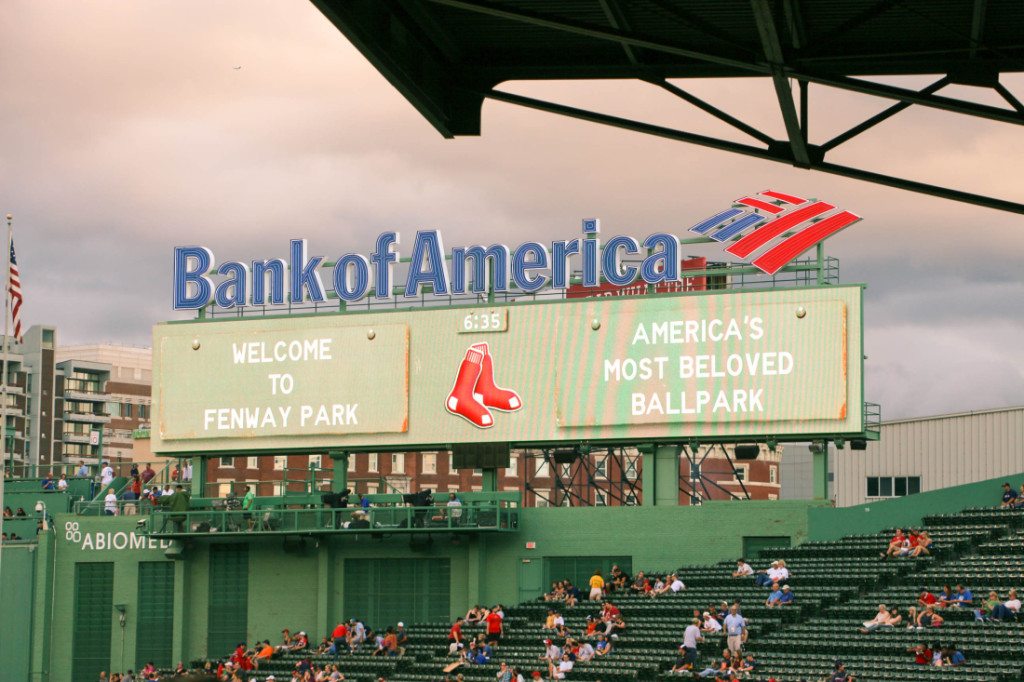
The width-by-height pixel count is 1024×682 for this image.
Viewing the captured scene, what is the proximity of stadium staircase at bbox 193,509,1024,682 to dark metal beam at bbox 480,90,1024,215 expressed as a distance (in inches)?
689

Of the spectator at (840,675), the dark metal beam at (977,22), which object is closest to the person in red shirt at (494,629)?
the spectator at (840,675)

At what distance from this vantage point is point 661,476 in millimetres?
40562

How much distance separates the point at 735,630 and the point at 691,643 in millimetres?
882

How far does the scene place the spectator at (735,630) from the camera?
30.8 metres

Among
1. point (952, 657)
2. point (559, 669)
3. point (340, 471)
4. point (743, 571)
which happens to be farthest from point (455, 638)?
point (952, 657)

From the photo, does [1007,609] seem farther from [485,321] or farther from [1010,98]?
[1010,98]

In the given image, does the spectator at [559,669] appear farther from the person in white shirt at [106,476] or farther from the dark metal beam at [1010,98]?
the dark metal beam at [1010,98]

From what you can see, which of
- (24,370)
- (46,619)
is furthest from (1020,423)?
(24,370)

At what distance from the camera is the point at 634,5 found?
33.9 ft

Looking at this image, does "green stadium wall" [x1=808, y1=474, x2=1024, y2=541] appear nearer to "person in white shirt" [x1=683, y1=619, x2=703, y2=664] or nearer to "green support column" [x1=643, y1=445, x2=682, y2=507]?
"green support column" [x1=643, y1=445, x2=682, y2=507]

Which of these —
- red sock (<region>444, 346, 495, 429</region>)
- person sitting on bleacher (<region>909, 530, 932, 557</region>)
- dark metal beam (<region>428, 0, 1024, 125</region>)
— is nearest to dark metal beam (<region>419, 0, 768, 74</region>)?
dark metal beam (<region>428, 0, 1024, 125</region>)

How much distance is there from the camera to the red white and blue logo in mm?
39031

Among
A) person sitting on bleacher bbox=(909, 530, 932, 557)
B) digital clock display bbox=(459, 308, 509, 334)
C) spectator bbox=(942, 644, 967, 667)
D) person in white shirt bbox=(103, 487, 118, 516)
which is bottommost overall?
spectator bbox=(942, 644, 967, 667)

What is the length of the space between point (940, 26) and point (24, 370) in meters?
135
